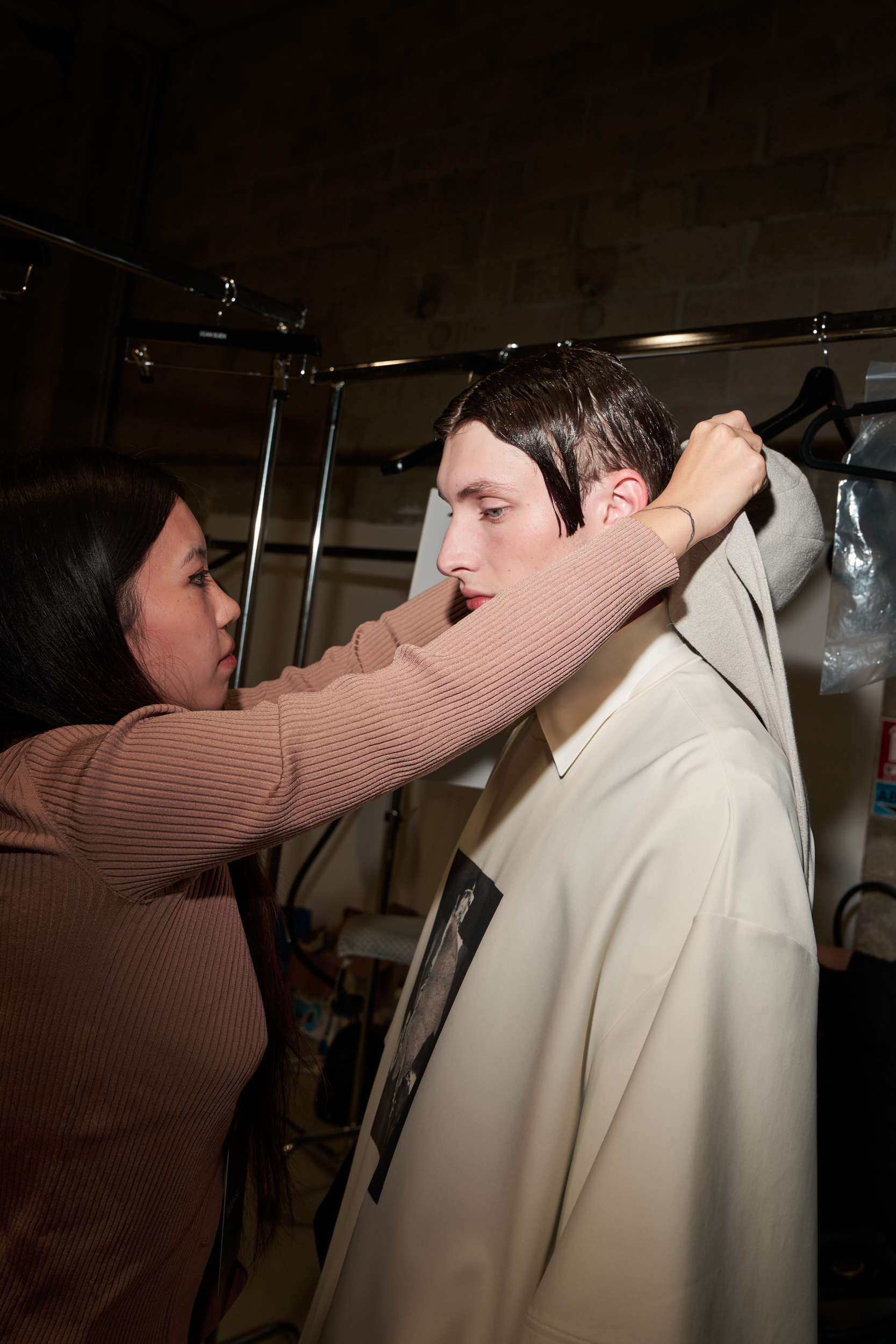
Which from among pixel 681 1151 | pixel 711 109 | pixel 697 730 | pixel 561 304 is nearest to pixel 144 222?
pixel 561 304

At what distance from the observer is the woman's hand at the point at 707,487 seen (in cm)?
78

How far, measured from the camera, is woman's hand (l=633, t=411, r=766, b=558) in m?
0.78

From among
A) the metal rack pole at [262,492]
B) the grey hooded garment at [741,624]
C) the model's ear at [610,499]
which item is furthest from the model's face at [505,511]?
the metal rack pole at [262,492]

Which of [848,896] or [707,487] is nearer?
[707,487]

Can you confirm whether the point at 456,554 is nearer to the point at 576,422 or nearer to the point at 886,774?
the point at 576,422

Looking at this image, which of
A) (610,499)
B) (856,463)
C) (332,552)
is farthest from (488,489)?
(332,552)

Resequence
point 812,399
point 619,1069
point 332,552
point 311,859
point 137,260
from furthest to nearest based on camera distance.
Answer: point 332,552 → point 311,859 → point 137,260 → point 812,399 → point 619,1069

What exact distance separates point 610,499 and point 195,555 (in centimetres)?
47

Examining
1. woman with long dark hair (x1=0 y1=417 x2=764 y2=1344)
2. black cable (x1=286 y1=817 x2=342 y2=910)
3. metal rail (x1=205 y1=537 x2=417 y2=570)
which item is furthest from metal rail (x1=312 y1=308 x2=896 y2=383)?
black cable (x1=286 y1=817 x2=342 y2=910)

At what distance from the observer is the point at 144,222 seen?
376cm

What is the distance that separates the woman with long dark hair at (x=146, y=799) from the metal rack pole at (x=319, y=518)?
3.19 feet

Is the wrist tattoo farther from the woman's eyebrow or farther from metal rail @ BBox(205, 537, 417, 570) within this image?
metal rail @ BBox(205, 537, 417, 570)

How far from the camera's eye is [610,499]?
0.92m

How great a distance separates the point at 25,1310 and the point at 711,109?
2798 mm
